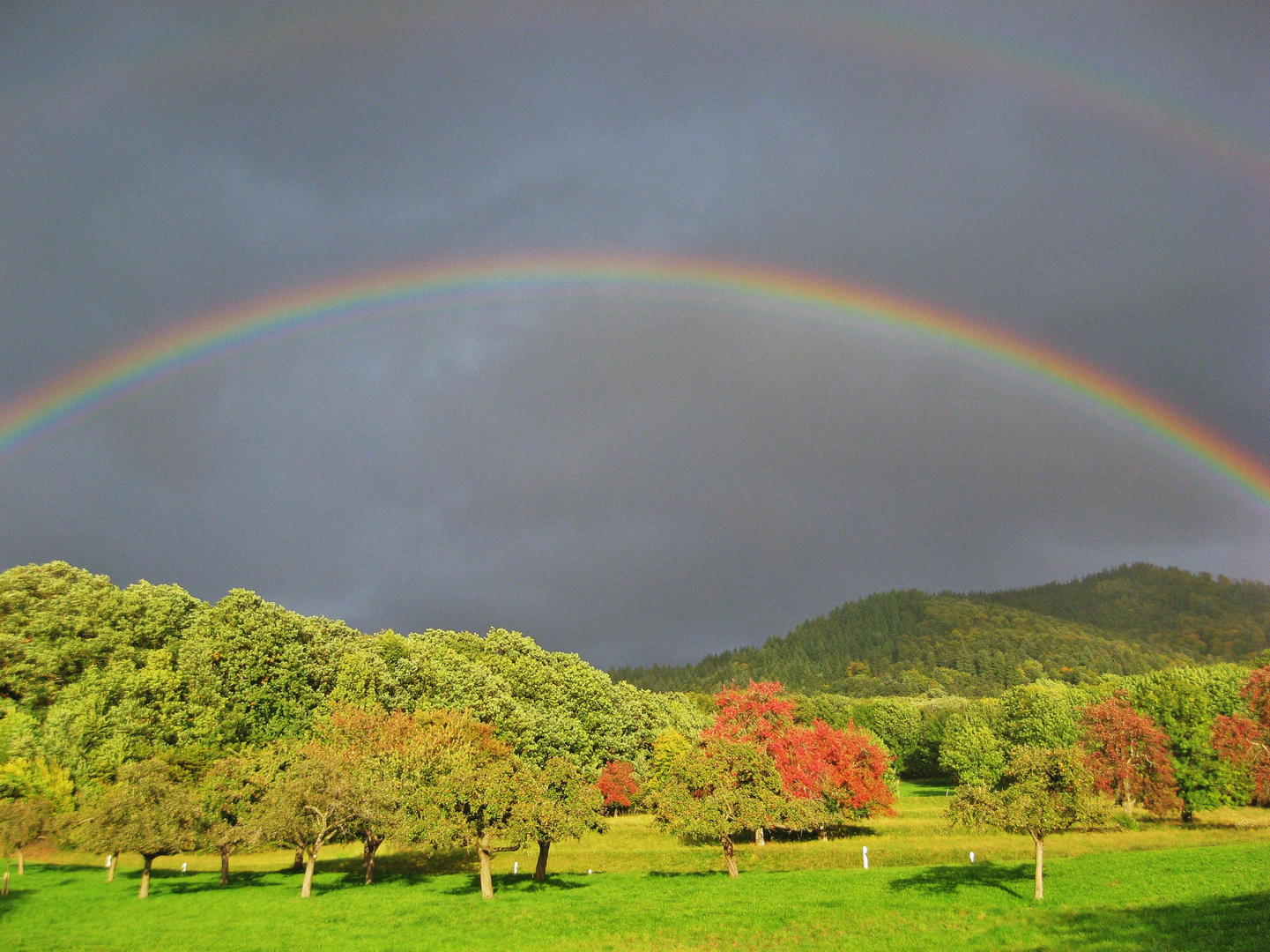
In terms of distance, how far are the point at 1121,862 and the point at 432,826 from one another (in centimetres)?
3550

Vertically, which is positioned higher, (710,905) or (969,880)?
(969,880)

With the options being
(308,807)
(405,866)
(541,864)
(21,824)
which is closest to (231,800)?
(308,807)

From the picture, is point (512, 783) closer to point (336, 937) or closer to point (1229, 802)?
point (336, 937)

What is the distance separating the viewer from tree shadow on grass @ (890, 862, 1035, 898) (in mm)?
32438

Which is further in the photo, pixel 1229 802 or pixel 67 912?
pixel 1229 802

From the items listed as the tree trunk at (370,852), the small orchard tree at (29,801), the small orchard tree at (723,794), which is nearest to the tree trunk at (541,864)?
the small orchard tree at (723,794)

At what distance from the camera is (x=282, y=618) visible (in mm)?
60688

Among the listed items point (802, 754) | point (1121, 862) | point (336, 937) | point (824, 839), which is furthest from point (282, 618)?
point (1121, 862)

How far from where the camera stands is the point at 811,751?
6034 centimetres

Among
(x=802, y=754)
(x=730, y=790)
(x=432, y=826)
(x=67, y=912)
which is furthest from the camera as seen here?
(x=802, y=754)

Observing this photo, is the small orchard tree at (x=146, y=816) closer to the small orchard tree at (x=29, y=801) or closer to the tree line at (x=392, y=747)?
the tree line at (x=392, y=747)

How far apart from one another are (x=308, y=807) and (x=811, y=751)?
128 ft

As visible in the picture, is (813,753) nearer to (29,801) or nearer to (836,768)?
(836,768)

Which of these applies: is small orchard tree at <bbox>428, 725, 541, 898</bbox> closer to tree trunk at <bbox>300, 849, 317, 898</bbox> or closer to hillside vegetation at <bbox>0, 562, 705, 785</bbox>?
tree trunk at <bbox>300, 849, 317, 898</bbox>
